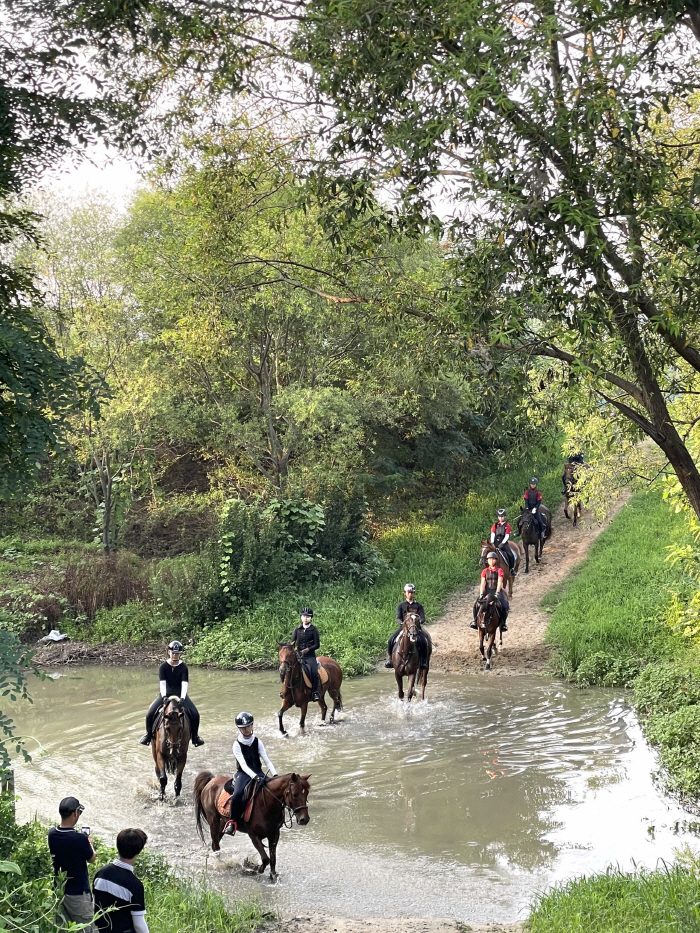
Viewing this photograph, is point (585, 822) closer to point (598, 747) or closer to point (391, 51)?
point (598, 747)

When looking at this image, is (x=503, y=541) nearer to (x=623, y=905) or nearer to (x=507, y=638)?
(x=507, y=638)

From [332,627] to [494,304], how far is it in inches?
563

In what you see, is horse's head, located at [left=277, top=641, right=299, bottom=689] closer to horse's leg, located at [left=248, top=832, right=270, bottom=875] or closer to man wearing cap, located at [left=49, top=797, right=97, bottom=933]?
horse's leg, located at [left=248, top=832, right=270, bottom=875]

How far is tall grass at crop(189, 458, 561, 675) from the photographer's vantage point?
21.1 m

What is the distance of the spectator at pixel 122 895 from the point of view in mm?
7094

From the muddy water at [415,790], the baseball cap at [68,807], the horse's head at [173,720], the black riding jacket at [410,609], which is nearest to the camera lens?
the baseball cap at [68,807]

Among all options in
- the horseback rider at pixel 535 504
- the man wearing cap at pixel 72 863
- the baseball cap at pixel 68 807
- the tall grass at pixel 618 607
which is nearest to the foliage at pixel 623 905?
the man wearing cap at pixel 72 863

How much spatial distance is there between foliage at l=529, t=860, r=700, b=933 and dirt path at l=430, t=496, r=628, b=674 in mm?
10072

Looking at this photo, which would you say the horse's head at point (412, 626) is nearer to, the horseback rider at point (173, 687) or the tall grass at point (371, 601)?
the tall grass at point (371, 601)

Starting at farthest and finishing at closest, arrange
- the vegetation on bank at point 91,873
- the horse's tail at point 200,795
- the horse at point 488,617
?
the horse at point 488,617 < the horse's tail at point 200,795 < the vegetation on bank at point 91,873

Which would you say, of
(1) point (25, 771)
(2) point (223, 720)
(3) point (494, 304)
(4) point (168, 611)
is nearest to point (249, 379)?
(4) point (168, 611)

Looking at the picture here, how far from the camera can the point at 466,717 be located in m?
16.2

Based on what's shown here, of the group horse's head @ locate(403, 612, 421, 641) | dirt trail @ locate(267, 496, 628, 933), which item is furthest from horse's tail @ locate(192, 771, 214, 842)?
horse's head @ locate(403, 612, 421, 641)

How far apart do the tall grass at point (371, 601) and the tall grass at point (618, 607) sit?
3.62 m
